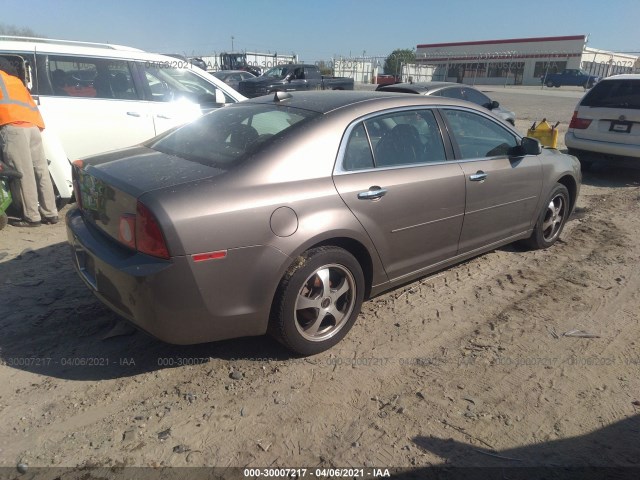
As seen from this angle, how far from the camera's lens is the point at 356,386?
2.88m

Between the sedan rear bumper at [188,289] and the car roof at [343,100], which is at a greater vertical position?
the car roof at [343,100]

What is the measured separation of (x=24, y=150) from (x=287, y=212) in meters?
3.83

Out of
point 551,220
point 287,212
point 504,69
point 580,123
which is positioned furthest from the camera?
point 504,69

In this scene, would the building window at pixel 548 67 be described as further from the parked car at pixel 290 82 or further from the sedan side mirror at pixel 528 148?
the sedan side mirror at pixel 528 148

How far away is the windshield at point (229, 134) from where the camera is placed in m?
3.00

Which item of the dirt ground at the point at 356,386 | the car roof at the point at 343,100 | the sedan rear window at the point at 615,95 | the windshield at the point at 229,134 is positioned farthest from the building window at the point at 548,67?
the windshield at the point at 229,134

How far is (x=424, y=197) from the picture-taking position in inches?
137

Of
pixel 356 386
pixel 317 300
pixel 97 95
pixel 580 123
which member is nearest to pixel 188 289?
pixel 317 300

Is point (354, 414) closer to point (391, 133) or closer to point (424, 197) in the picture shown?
point (424, 197)

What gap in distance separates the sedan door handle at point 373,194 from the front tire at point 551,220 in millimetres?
2386

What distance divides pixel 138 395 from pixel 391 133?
7.97 feet

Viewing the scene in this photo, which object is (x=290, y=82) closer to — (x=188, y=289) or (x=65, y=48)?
(x=65, y=48)

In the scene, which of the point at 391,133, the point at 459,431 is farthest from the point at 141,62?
the point at 459,431

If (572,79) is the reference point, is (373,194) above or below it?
below
